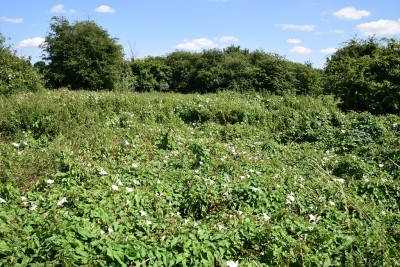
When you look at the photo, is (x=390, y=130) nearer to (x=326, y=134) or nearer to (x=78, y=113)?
(x=326, y=134)

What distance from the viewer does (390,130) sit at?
8.70m

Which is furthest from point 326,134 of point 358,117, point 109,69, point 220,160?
point 109,69

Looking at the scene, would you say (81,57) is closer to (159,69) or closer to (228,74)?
(159,69)

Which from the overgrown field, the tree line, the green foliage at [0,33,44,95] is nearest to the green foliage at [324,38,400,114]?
the tree line

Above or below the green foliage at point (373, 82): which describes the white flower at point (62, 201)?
below

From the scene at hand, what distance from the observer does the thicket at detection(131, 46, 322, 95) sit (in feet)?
66.6

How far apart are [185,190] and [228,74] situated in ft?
56.2

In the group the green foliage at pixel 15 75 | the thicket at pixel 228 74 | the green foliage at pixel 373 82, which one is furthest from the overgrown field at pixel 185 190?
the thicket at pixel 228 74

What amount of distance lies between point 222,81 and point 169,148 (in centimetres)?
1473

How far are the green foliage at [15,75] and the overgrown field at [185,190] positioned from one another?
376 centimetres

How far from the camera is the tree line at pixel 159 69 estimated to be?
13.6 metres

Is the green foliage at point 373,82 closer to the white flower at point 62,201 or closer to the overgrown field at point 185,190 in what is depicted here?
the overgrown field at point 185,190

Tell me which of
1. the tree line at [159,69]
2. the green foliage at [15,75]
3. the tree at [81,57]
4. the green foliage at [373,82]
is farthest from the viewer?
the tree at [81,57]

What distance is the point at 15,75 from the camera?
12609 millimetres
